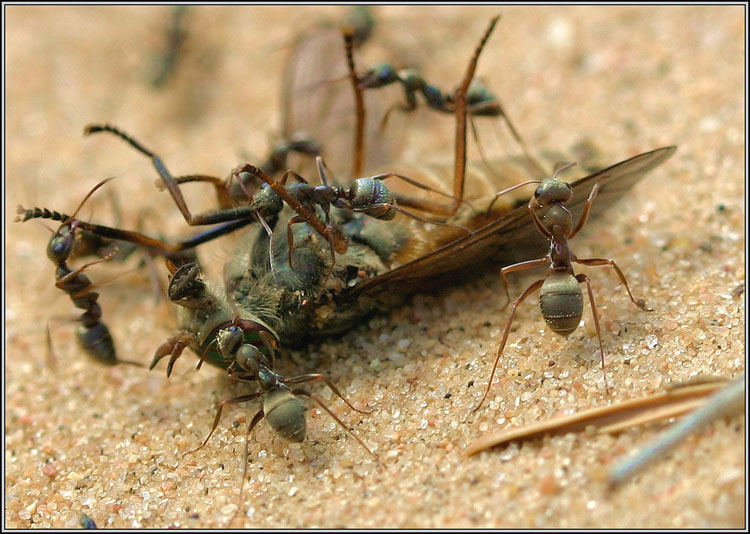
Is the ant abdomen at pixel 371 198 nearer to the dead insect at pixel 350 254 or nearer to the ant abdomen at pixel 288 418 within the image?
the dead insect at pixel 350 254

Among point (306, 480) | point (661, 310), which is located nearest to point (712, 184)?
point (661, 310)

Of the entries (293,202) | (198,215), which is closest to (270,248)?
(293,202)

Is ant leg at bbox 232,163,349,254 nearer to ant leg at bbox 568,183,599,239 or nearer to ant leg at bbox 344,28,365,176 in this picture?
ant leg at bbox 344,28,365,176

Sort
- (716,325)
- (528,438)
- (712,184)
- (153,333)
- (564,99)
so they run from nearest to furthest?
1. (528,438)
2. (716,325)
3. (712,184)
4. (153,333)
5. (564,99)

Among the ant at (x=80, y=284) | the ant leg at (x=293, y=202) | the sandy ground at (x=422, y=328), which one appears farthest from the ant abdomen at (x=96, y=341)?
the ant leg at (x=293, y=202)

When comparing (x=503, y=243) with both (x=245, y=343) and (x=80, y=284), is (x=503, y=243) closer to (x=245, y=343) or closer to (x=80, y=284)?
(x=245, y=343)

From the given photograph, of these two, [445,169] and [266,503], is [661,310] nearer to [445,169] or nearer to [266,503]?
[445,169]

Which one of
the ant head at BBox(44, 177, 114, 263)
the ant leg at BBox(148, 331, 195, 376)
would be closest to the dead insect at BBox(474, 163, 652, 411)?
the ant leg at BBox(148, 331, 195, 376)
